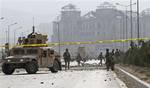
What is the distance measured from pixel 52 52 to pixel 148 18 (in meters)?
138

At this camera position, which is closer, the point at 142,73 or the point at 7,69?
the point at 142,73

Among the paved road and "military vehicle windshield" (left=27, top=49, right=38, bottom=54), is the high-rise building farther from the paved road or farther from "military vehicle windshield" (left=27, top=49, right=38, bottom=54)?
the paved road

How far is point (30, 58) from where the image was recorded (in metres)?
33.7

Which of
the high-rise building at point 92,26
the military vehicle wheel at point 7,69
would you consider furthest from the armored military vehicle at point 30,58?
the high-rise building at point 92,26

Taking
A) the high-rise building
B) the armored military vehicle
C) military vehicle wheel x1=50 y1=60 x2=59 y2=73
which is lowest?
military vehicle wheel x1=50 y1=60 x2=59 y2=73

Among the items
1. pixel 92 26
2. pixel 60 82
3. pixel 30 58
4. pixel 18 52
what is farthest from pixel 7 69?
pixel 92 26

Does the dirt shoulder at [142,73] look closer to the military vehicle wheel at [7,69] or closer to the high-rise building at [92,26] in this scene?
the military vehicle wheel at [7,69]

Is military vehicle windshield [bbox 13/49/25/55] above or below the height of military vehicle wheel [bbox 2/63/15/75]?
above

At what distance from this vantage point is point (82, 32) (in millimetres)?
175625

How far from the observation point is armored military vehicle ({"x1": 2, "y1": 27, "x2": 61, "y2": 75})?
33.8 m

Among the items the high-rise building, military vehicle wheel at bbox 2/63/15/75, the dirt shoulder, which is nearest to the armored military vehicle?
military vehicle wheel at bbox 2/63/15/75

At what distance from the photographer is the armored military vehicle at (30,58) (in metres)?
33.8

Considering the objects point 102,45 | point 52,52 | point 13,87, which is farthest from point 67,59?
point 102,45

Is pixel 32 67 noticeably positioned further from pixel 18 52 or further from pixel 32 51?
pixel 18 52
